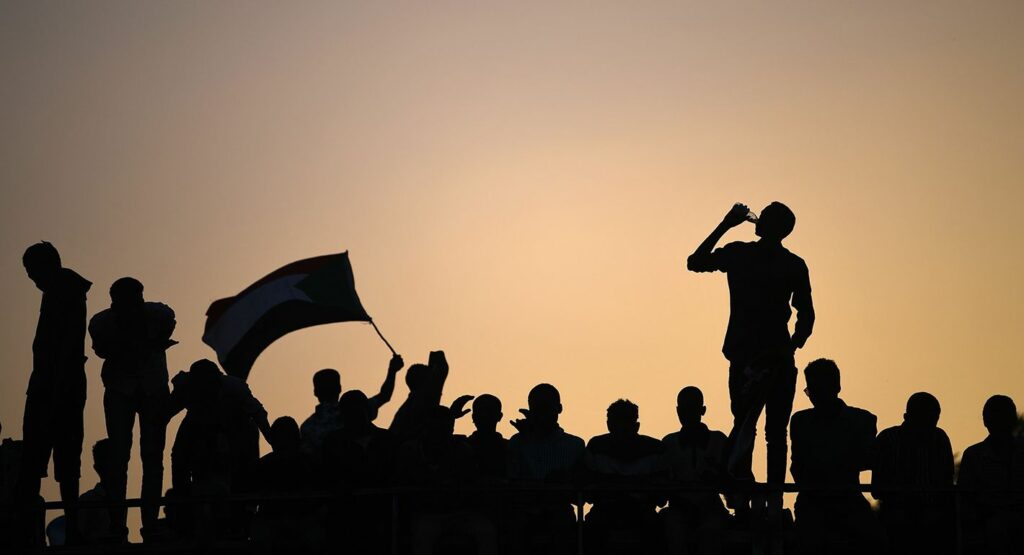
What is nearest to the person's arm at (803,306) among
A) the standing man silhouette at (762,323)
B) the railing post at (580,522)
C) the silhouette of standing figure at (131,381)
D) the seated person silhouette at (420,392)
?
the standing man silhouette at (762,323)

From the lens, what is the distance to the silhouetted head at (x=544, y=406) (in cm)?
1589

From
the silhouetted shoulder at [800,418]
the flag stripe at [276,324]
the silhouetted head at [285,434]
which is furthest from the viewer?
the flag stripe at [276,324]

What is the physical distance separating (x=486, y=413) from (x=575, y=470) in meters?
0.86

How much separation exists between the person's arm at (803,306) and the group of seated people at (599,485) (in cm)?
30

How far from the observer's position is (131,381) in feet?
54.3

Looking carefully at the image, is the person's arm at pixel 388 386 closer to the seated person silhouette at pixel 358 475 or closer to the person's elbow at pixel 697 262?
→ the seated person silhouette at pixel 358 475

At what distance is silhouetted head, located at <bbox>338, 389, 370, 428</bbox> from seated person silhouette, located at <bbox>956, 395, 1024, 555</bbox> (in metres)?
4.84

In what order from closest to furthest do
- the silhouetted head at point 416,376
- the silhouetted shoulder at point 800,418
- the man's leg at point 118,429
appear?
1. the silhouetted shoulder at point 800,418
2. the man's leg at point 118,429
3. the silhouetted head at point 416,376

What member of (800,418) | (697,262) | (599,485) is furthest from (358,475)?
(800,418)

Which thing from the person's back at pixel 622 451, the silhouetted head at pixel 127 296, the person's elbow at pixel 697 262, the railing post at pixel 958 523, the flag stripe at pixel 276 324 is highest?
the flag stripe at pixel 276 324

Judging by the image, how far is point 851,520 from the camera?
1472 cm

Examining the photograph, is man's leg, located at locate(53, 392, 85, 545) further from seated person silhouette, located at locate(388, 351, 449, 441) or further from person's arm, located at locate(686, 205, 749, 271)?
person's arm, located at locate(686, 205, 749, 271)

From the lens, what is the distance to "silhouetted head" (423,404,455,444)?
1545cm

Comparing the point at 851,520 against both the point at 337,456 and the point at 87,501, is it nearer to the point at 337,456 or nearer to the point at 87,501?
the point at 337,456
